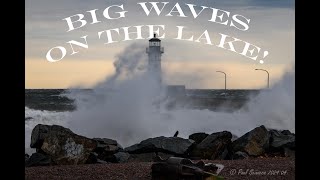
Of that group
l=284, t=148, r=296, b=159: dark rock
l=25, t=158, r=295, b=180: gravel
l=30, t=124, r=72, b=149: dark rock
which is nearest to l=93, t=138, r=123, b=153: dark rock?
l=30, t=124, r=72, b=149: dark rock

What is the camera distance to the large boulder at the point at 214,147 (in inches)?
443

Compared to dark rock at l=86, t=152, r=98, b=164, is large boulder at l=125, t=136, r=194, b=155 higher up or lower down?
higher up

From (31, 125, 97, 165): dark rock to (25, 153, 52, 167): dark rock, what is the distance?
0.09 meters

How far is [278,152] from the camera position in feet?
39.0

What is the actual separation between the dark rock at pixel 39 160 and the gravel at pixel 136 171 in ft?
2.14

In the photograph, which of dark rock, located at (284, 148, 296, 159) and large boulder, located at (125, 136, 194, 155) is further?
dark rock, located at (284, 148, 296, 159)

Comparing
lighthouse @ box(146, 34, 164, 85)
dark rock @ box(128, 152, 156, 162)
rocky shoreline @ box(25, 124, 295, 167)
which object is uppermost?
lighthouse @ box(146, 34, 164, 85)

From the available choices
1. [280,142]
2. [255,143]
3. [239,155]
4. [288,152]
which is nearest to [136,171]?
[239,155]

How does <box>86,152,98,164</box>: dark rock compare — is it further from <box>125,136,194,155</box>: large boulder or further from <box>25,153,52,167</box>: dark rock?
<box>125,136,194,155</box>: large boulder

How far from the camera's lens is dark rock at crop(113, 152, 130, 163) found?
1108cm

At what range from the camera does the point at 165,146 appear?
1105 centimetres
